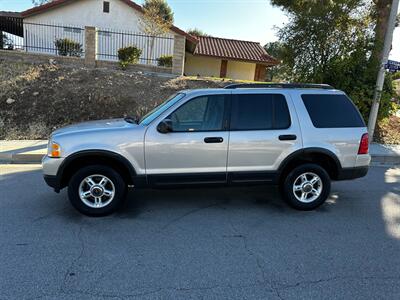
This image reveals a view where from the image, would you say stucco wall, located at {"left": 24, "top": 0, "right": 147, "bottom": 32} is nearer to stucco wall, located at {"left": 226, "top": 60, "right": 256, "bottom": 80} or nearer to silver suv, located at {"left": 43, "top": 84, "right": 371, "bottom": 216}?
stucco wall, located at {"left": 226, "top": 60, "right": 256, "bottom": 80}

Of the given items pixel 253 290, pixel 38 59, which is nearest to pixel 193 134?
pixel 253 290

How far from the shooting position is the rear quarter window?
5133 mm

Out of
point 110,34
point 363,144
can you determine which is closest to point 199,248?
point 363,144

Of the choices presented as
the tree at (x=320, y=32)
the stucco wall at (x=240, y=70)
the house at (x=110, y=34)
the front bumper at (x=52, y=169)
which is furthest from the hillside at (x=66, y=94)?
the stucco wall at (x=240, y=70)

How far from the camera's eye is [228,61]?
28.2m

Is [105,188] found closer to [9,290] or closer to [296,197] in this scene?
[9,290]

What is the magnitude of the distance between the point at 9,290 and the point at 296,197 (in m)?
3.86

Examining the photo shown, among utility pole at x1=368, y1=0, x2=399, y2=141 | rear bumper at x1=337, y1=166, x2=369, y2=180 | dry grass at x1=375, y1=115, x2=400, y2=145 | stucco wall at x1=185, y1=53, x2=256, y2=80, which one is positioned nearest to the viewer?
rear bumper at x1=337, y1=166, x2=369, y2=180

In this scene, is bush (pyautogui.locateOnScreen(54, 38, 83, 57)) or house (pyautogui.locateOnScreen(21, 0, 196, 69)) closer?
bush (pyautogui.locateOnScreen(54, 38, 83, 57))

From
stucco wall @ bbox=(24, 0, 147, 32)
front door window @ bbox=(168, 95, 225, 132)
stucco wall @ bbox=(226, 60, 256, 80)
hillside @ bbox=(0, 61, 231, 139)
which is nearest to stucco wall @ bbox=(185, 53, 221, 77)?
stucco wall @ bbox=(226, 60, 256, 80)

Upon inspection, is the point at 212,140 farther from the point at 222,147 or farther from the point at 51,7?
the point at 51,7

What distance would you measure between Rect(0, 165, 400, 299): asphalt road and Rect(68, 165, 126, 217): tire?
16 cm

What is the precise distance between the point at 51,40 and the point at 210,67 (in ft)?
40.3

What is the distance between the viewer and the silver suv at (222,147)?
183 inches
